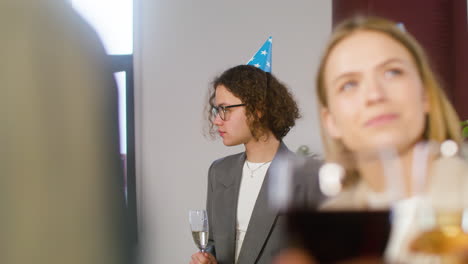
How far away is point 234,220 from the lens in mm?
1526

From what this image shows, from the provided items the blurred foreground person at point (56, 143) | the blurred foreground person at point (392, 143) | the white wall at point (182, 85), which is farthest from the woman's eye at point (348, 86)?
the white wall at point (182, 85)

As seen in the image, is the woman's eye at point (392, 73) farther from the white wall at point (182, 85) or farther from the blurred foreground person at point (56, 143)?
the white wall at point (182, 85)

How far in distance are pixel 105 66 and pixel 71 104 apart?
6cm

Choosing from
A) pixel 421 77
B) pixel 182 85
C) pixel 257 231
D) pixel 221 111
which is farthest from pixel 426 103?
pixel 182 85

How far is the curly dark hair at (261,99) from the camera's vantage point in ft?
5.59

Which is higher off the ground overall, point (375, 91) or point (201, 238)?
point (375, 91)

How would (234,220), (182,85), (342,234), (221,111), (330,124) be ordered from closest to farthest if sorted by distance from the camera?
(342,234)
(330,124)
(234,220)
(221,111)
(182,85)

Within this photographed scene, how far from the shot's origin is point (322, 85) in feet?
1.78

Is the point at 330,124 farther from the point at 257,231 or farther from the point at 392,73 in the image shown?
the point at 257,231

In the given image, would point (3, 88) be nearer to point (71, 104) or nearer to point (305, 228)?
point (71, 104)

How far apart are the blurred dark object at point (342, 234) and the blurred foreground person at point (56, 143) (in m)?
0.19

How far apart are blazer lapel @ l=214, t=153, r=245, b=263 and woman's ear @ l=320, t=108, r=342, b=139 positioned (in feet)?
3.33

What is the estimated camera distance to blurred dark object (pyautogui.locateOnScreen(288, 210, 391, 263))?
0.41 m

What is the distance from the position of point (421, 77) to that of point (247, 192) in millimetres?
1144
